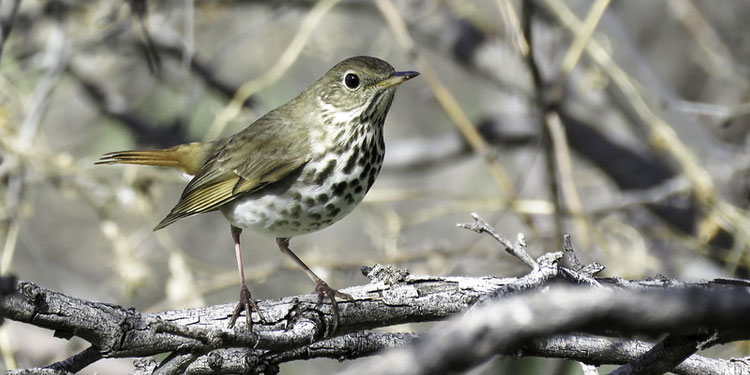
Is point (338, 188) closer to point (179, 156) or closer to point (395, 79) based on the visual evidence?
point (395, 79)

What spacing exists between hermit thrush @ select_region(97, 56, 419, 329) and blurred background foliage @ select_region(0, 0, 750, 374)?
1.80 feet

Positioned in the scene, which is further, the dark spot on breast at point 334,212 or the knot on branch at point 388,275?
the dark spot on breast at point 334,212

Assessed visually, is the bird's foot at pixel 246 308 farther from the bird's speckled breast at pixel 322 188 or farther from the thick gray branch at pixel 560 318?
the thick gray branch at pixel 560 318

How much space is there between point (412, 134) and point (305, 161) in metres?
4.19

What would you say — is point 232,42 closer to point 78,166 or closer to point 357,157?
point 78,166

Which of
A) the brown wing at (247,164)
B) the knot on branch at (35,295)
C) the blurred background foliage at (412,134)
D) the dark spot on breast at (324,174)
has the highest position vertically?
the blurred background foliage at (412,134)

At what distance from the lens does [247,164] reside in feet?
12.0

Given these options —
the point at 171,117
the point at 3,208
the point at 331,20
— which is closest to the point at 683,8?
the point at 331,20

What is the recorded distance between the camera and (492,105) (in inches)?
270

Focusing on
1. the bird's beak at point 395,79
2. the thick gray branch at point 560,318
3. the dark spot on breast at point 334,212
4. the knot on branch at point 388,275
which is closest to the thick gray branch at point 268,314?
the knot on branch at point 388,275

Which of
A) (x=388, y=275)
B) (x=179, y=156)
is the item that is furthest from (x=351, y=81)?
(x=388, y=275)

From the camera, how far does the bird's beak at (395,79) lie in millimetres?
3438

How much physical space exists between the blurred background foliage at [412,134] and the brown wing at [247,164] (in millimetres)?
→ 516

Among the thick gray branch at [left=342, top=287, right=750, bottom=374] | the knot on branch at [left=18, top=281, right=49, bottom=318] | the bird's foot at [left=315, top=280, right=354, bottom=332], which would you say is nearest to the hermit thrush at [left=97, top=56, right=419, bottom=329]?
the bird's foot at [left=315, top=280, right=354, bottom=332]
